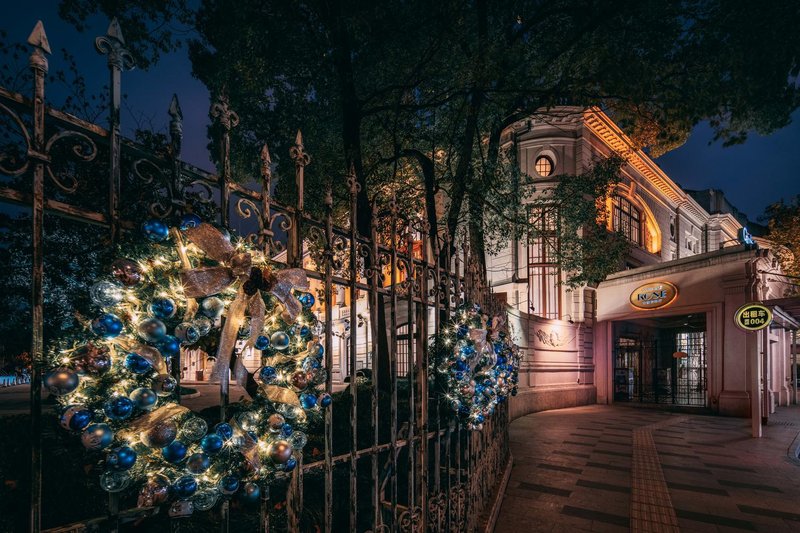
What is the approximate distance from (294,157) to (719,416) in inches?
687

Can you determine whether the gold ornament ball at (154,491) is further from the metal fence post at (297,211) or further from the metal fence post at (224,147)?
the metal fence post at (297,211)

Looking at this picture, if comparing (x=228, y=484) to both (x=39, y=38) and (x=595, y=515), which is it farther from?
(x=595, y=515)

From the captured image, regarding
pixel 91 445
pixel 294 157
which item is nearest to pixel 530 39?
pixel 294 157

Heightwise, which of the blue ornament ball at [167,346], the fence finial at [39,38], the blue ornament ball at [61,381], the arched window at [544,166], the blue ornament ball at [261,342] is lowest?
the blue ornament ball at [61,381]

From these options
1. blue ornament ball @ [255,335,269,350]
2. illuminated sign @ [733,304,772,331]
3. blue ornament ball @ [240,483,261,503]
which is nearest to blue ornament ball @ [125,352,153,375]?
blue ornament ball @ [255,335,269,350]

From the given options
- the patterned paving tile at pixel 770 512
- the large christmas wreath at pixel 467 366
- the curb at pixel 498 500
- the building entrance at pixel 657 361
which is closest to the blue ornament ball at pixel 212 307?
the large christmas wreath at pixel 467 366

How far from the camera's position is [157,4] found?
619cm

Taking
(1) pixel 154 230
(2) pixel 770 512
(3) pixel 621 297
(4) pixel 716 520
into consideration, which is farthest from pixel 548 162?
(1) pixel 154 230

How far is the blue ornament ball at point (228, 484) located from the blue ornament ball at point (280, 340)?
1.97 feet

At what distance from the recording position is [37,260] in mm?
1562

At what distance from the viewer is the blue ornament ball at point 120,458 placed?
1.41 m

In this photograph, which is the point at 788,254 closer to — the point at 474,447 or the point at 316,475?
the point at 474,447

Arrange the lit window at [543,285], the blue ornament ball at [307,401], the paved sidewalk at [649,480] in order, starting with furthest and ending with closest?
the lit window at [543,285] < the paved sidewalk at [649,480] < the blue ornament ball at [307,401]

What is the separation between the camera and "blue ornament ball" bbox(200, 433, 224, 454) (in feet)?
5.25
